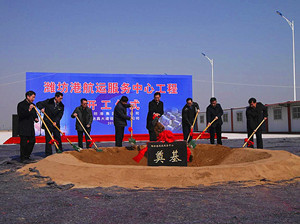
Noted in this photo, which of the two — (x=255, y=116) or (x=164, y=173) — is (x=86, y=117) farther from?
(x=164, y=173)

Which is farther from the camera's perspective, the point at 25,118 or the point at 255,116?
the point at 255,116

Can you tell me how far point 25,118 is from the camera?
20.5ft

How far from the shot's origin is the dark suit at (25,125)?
20.2ft

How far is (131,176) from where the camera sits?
148 inches

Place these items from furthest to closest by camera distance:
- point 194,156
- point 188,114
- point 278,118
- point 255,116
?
point 278,118 → point 188,114 → point 255,116 → point 194,156

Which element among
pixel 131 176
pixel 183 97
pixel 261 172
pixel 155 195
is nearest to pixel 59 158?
pixel 131 176

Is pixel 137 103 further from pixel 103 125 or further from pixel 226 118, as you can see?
pixel 226 118

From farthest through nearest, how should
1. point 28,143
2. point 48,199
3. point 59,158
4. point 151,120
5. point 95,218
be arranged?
point 151,120 < point 28,143 < point 59,158 < point 48,199 < point 95,218

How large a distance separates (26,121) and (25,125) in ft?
0.28

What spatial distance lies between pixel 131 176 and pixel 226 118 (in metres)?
25.5

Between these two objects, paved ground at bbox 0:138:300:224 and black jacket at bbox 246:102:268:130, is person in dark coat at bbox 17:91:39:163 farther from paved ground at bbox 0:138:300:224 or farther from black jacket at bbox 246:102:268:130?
black jacket at bbox 246:102:268:130

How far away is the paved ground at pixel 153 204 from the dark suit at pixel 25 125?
2681mm

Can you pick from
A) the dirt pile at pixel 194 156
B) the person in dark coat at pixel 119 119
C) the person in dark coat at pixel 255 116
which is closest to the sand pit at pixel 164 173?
the dirt pile at pixel 194 156

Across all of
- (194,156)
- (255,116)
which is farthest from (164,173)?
(255,116)
